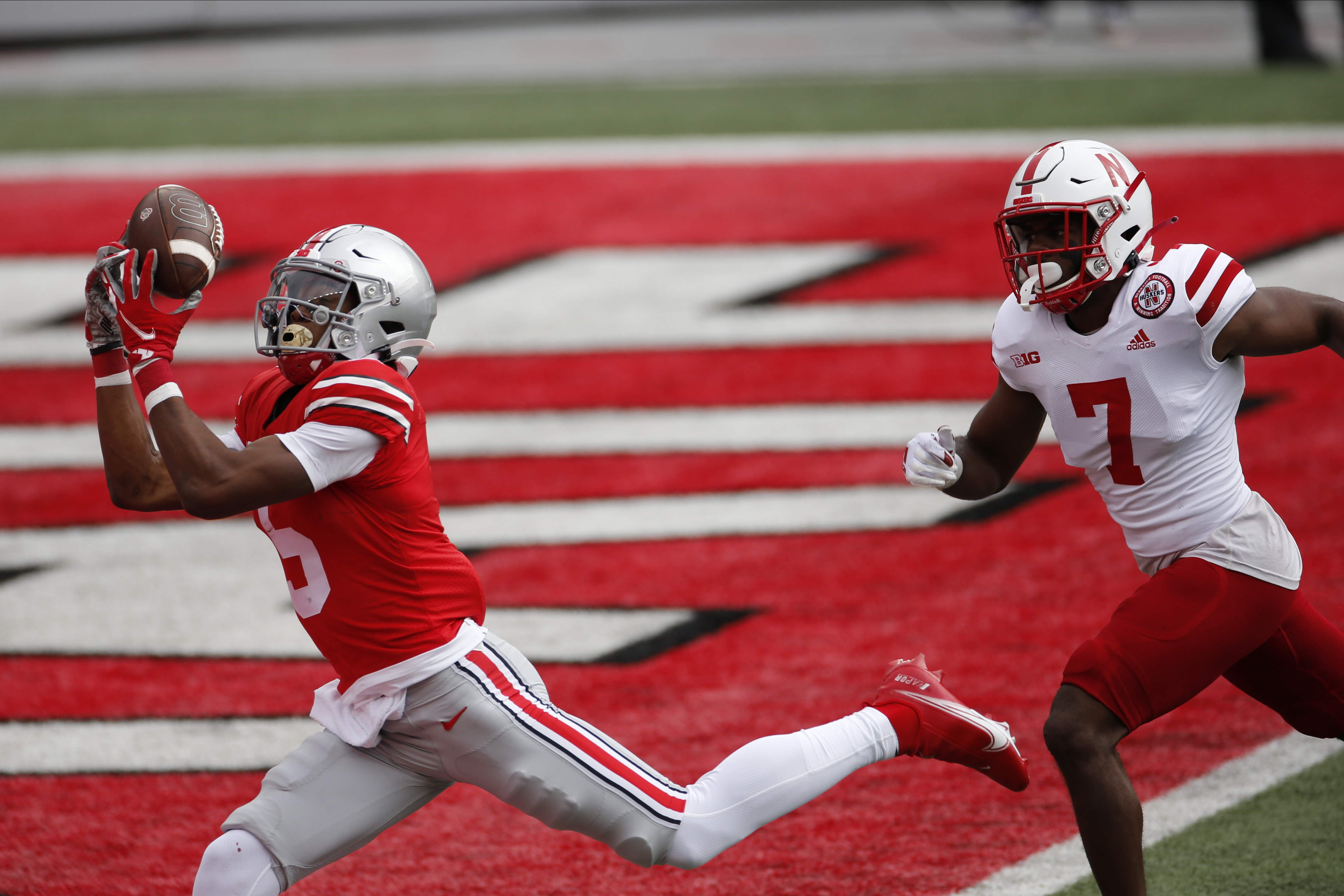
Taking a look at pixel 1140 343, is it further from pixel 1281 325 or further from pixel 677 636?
pixel 677 636

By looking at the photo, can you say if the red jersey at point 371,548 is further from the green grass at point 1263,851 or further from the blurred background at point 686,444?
the green grass at point 1263,851

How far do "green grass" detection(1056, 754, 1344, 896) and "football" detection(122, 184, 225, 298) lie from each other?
2362mm

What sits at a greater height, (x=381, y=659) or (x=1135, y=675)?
(x=381, y=659)

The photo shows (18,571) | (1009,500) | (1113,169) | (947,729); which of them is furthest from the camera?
(1009,500)

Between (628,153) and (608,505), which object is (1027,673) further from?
(628,153)

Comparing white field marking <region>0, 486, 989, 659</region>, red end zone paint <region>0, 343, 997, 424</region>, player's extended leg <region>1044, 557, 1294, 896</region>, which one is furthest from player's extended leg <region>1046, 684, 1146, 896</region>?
red end zone paint <region>0, 343, 997, 424</region>

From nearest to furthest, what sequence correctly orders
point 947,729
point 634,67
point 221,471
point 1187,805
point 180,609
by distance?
point 221,471, point 947,729, point 1187,805, point 180,609, point 634,67

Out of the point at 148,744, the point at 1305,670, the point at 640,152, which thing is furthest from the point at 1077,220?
the point at 640,152

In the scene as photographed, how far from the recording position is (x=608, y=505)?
6488 millimetres

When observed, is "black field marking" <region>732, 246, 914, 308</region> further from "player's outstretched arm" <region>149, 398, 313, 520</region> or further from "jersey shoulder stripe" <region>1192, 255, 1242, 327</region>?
"player's outstretched arm" <region>149, 398, 313, 520</region>

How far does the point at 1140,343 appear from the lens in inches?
126

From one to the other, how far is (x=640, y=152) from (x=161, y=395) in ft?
28.5

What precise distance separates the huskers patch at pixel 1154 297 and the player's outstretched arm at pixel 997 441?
0.37 meters

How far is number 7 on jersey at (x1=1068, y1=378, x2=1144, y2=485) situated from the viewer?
3232mm
